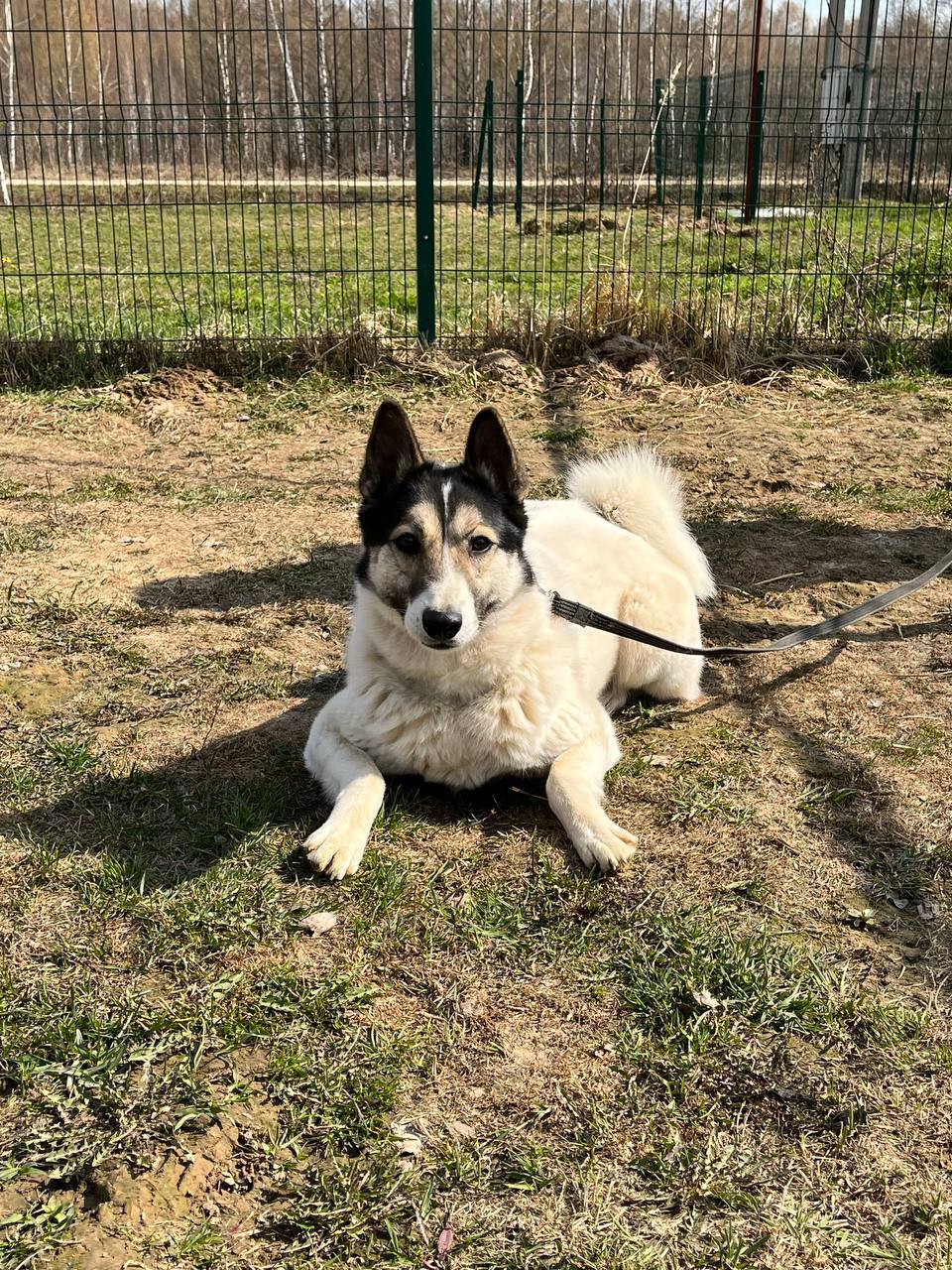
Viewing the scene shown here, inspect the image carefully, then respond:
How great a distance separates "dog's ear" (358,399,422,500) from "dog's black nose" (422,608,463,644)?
519 mm

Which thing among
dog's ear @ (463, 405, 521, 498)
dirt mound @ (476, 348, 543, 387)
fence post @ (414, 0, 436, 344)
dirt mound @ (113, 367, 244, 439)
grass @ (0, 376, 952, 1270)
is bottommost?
grass @ (0, 376, 952, 1270)

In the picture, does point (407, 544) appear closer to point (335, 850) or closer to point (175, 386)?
point (335, 850)

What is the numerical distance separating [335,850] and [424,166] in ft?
21.7

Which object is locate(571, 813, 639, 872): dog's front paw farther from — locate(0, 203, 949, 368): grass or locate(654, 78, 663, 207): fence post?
locate(654, 78, 663, 207): fence post

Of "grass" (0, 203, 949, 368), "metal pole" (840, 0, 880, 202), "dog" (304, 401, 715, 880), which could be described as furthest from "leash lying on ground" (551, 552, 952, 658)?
"metal pole" (840, 0, 880, 202)

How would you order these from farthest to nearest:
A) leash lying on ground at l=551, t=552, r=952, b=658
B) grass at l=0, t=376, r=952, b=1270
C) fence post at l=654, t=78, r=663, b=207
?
fence post at l=654, t=78, r=663, b=207
leash lying on ground at l=551, t=552, r=952, b=658
grass at l=0, t=376, r=952, b=1270

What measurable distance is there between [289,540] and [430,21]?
4.67 m

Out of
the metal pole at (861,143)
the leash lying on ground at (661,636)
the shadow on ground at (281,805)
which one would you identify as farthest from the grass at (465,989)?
the metal pole at (861,143)

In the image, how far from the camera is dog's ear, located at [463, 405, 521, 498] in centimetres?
316

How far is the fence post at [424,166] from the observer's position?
7973 millimetres

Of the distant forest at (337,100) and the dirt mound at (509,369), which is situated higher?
the distant forest at (337,100)

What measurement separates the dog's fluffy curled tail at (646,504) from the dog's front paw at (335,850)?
1919 mm

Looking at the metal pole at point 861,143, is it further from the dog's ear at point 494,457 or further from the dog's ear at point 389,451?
the dog's ear at point 389,451

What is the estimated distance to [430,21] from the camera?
7980 mm
